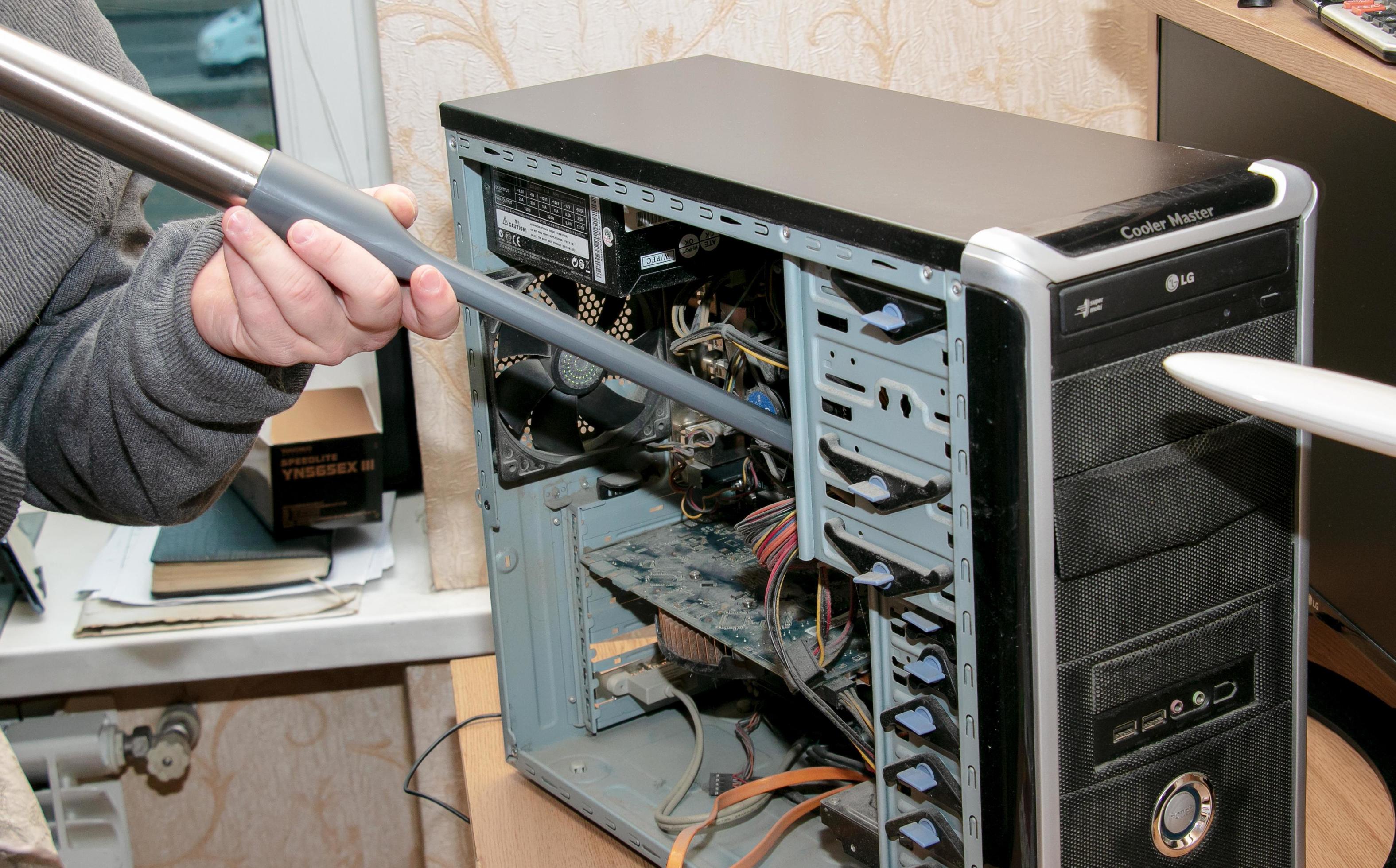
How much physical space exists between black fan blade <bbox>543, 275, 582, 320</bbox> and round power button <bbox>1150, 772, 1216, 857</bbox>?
1.65ft

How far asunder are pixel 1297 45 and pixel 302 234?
608 mm

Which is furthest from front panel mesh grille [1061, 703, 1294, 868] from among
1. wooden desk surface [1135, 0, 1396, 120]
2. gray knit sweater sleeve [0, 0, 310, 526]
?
gray knit sweater sleeve [0, 0, 310, 526]

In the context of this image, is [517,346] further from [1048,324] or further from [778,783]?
[1048,324]

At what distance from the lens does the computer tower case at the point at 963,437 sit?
21.7 inches

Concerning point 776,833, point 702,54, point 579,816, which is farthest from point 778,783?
point 702,54

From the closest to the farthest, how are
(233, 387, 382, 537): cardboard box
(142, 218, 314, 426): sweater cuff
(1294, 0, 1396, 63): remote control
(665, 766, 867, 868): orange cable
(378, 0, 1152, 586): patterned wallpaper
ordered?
(142, 218, 314, 426): sweater cuff
(1294, 0, 1396, 63): remote control
(665, 766, 867, 868): orange cable
(378, 0, 1152, 586): patterned wallpaper
(233, 387, 382, 537): cardboard box

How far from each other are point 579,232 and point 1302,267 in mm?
430

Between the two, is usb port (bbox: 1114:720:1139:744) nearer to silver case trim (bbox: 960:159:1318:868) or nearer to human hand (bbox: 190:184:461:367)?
silver case trim (bbox: 960:159:1318:868)

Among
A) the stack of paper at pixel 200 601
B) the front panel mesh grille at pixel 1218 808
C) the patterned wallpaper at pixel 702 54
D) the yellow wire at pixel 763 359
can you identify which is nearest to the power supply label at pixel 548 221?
the yellow wire at pixel 763 359

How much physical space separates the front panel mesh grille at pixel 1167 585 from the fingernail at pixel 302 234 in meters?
0.32

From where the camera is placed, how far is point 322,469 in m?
1.35

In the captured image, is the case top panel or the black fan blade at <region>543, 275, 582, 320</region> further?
the black fan blade at <region>543, 275, 582, 320</region>

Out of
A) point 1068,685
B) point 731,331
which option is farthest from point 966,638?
point 731,331

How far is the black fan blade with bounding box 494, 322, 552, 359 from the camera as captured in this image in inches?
35.5
